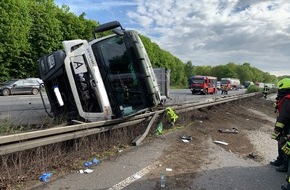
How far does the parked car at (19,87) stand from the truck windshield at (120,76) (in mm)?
19827

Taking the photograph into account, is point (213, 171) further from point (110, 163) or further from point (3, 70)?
point (3, 70)

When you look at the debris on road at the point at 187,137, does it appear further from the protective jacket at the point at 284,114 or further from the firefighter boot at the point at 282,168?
the protective jacket at the point at 284,114

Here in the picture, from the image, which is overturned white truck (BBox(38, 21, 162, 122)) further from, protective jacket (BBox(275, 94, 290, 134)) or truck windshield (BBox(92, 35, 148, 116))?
protective jacket (BBox(275, 94, 290, 134))

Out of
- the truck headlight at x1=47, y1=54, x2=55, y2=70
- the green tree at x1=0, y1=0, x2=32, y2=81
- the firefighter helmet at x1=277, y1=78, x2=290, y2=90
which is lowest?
the firefighter helmet at x1=277, y1=78, x2=290, y2=90

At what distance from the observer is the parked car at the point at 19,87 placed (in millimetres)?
24181

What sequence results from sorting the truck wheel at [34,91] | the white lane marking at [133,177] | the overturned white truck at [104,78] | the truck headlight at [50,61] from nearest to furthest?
the white lane marking at [133,177] → the overturned white truck at [104,78] → the truck headlight at [50,61] → the truck wheel at [34,91]

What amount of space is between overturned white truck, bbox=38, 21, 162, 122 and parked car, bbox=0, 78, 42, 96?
19575 millimetres

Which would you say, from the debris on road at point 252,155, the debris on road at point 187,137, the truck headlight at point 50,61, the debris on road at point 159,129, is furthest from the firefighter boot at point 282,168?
the truck headlight at point 50,61

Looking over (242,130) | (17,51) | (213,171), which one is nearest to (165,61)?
(17,51)

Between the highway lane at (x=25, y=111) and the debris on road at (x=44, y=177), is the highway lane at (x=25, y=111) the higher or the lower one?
the higher one

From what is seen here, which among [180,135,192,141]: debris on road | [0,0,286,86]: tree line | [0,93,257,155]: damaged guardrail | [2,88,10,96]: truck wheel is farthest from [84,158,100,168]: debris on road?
[2,88,10,96]: truck wheel

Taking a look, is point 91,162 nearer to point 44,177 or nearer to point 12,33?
point 44,177

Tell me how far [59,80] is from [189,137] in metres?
3.47

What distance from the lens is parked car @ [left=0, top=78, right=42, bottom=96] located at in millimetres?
24181
